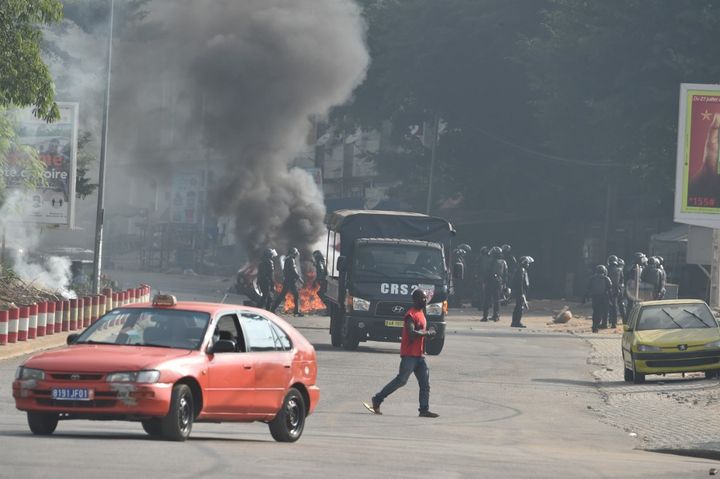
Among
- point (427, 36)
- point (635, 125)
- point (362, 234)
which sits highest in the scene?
point (427, 36)

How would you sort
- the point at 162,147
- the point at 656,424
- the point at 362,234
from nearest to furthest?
1. the point at 656,424
2. the point at 362,234
3. the point at 162,147

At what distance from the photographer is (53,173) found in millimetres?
34125

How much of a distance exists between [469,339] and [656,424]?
15846mm

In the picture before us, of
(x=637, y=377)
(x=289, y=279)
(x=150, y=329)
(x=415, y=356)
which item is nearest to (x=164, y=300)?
(x=150, y=329)

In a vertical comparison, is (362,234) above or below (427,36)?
below

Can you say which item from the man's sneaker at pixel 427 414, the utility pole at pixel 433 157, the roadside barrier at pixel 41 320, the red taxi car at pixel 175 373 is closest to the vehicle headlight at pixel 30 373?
the red taxi car at pixel 175 373

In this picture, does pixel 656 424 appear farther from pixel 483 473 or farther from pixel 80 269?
pixel 80 269

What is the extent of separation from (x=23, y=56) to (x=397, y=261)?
8.11 metres

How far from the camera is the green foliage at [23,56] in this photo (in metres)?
22.2

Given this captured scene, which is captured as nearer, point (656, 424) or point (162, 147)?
point (656, 424)

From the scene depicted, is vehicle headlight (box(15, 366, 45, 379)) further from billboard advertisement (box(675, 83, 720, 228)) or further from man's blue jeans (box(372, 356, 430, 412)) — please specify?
billboard advertisement (box(675, 83, 720, 228))

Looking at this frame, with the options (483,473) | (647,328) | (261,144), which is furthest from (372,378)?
(261,144)

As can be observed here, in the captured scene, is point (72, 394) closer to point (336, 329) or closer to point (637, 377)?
point (637, 377)

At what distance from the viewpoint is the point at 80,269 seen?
Result: 45.5 m
